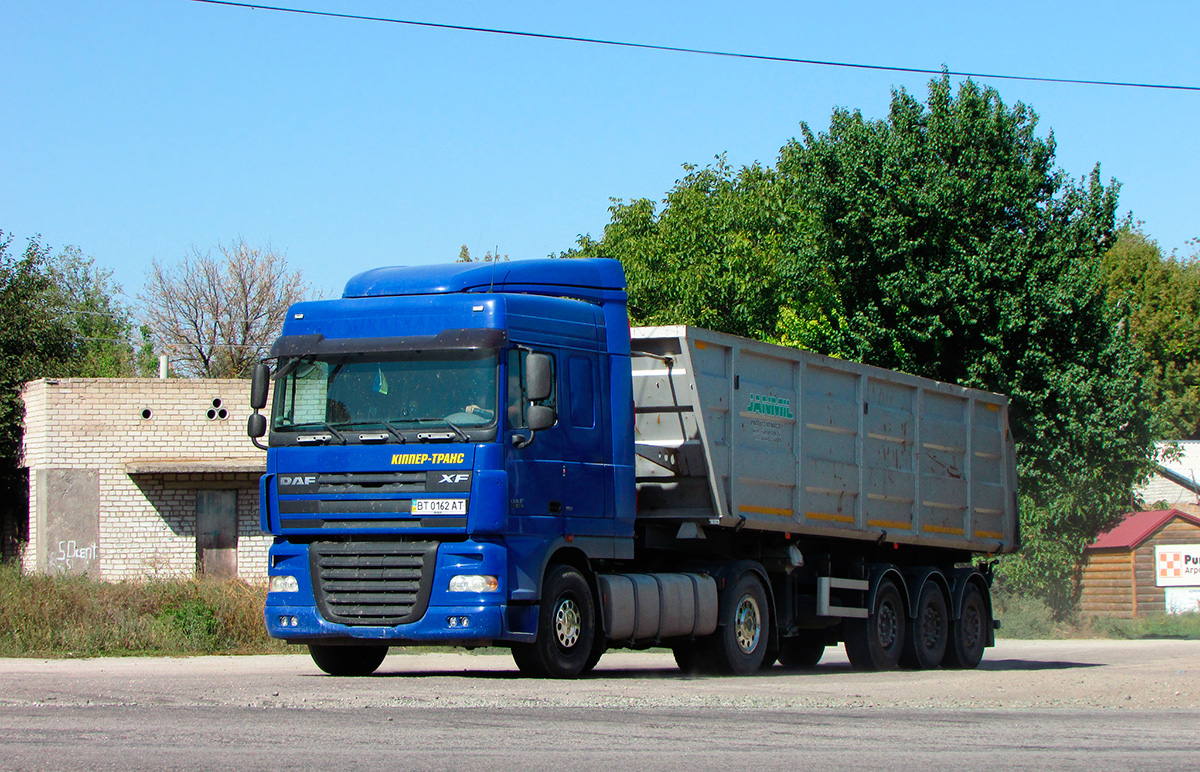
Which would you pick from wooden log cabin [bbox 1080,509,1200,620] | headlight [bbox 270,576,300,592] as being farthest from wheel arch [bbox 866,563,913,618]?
wooden log cabin [bbox 1080,509,1200,620]

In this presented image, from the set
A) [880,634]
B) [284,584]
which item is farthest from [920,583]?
[284,584]

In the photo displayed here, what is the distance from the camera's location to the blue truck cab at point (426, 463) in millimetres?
11594

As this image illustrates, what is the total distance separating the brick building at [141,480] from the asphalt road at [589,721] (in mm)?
13453

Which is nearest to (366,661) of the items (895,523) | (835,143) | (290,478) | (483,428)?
(290,478)

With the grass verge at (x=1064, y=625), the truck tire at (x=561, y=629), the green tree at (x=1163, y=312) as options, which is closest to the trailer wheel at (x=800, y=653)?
the truck tire at (x=561, y=629)

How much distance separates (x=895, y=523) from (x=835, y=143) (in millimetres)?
14664

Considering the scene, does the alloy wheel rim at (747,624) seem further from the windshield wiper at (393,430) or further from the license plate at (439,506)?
the windshield wiper at (393,430)

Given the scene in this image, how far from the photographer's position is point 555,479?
12.2 m

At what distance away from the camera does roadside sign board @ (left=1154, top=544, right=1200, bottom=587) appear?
38.8m

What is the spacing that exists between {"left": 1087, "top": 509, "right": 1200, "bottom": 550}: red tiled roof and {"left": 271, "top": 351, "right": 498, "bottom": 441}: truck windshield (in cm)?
2960

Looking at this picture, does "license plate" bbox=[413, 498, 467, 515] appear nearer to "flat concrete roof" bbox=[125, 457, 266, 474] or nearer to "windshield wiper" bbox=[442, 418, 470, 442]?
"windshield wiper" bbox=[442, 418, 470, 442]

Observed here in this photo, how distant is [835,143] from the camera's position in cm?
2945

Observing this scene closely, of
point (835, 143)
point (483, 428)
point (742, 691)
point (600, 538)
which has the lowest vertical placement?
point (742, 691)

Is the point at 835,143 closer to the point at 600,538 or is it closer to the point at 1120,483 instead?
the point at 1120,483
